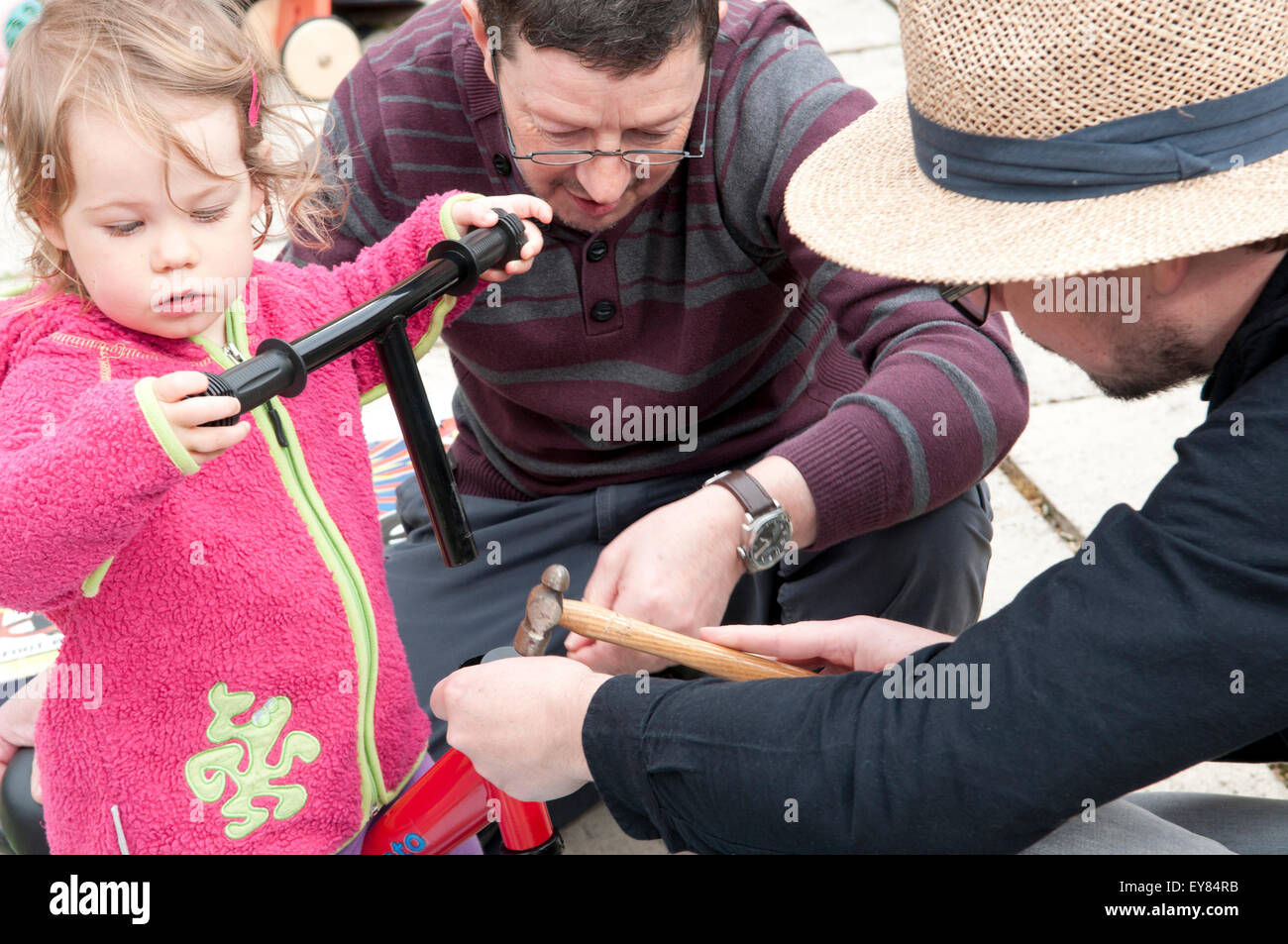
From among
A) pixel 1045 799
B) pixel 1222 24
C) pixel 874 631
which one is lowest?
pixel 874 631

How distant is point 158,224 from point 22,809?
1059mm

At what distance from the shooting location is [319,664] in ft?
4.83

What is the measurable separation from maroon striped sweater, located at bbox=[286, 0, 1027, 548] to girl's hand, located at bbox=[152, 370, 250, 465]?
0.83 m

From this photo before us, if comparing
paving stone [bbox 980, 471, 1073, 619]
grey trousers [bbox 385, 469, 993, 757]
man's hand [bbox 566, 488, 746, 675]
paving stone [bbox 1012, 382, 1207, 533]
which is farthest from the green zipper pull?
paving stone [bbox 1012, 382, 1207, 533]

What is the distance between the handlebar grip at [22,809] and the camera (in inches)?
72.7

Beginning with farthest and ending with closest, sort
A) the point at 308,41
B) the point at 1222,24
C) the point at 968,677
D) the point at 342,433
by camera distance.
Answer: the point at 308,41, the point at 342,433, the point at 968,677, the point at 1222,24

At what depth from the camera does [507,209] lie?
1522mm

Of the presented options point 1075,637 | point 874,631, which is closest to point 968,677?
point 1075,637

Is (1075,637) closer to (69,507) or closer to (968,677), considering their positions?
(968,677)

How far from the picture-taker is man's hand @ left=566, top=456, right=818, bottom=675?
158cm

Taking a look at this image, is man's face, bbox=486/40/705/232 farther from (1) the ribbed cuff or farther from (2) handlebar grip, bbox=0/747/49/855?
(2) handlebar grip, bbox=0/747/49/855

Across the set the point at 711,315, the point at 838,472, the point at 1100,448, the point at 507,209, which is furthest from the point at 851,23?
the point at 507,209

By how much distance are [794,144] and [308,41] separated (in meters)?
3.88

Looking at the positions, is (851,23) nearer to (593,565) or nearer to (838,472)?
(593,565)
